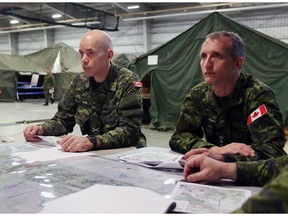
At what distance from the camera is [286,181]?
504 millimetres

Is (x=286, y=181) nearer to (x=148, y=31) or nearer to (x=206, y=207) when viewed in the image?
(x=206, y=207)

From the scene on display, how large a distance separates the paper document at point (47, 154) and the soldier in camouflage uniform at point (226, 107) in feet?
1.76

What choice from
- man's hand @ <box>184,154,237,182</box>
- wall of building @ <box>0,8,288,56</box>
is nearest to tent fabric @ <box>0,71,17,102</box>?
wall of building @ <box>0,8,288,56</box>

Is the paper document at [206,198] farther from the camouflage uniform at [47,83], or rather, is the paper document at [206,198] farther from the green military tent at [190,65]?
the camouflage uniform at [47,83]

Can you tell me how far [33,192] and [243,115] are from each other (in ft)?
3.75

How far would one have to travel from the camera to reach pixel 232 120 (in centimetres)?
182

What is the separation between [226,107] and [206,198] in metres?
0.84

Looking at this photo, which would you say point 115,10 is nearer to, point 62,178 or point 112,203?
point 62,178

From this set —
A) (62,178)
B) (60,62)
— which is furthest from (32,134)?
(60,62)

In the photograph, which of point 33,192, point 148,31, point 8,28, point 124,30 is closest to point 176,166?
point 33,192

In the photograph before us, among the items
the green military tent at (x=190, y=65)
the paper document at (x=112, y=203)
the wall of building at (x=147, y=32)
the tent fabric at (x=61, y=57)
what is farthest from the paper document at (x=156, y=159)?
the tent fabric at (x=61, y=57)

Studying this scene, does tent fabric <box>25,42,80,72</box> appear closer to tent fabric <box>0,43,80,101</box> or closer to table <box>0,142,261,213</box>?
tent fabric <box>0,43,80,101</box>

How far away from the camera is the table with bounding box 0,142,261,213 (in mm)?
1082

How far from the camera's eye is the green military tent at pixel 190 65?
557 cm
